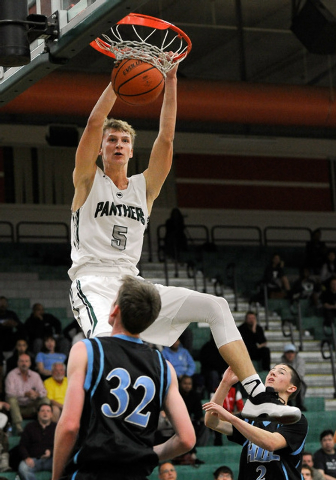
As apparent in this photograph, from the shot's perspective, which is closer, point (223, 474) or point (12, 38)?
point (12, 38)

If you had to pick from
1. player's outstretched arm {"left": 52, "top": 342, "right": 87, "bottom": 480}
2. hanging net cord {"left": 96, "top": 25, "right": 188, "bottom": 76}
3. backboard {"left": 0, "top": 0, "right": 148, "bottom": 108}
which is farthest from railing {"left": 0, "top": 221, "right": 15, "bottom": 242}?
player's outstretched arm {"left": 52, "top": 342, "right": 87, "bottom": 480}

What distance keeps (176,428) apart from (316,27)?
46.2 ft

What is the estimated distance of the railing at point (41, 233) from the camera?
21562 millimetres

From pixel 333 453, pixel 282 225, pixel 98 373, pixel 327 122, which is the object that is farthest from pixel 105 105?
pixel 282 225

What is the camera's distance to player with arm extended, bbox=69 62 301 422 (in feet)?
18.5

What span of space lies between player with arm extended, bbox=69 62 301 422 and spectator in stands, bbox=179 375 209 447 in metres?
7.35

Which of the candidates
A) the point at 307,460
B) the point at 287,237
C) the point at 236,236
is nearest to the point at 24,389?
the point at 307,460

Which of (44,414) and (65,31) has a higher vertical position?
(65,31)

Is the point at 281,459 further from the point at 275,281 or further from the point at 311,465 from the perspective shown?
the point at 275,281

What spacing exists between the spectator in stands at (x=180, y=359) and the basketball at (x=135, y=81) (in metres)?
8.51

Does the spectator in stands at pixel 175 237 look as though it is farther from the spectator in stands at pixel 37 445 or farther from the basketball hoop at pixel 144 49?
the basketball hoop at pixel 144 49

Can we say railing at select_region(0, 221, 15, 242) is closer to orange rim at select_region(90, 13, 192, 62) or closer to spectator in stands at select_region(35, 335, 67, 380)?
spectator in stands at select_region(35, 335, 67, 380)

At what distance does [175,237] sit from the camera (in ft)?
67.6

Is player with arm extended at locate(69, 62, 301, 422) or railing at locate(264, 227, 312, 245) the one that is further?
railing at locate(264, 227, 312, 245)
